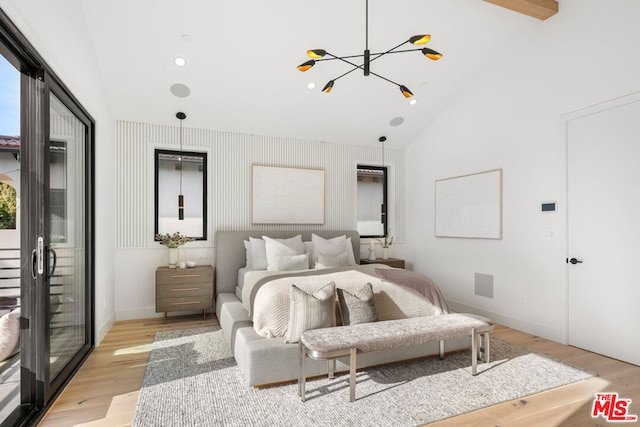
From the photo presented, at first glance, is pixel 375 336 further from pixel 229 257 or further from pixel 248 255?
pixel 229 257

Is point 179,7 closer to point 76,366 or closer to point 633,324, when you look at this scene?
point 76,366

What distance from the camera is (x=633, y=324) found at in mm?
3162

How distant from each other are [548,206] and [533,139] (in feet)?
2.64

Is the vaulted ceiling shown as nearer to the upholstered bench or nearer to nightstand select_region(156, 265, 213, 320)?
nightstand select_region(156, 265, 213, 320)

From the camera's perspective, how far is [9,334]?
2.06 metres

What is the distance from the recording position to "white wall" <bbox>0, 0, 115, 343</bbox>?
221cm

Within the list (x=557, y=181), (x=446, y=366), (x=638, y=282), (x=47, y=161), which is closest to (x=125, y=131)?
(x=47, y=161)

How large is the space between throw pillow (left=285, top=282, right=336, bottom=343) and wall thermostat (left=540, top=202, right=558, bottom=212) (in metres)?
2.71

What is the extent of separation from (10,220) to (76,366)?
1.63 meters

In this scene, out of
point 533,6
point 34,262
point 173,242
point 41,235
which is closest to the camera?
point 34,262

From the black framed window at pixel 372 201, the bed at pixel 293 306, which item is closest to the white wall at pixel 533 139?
the black framed window at pixel 372 201

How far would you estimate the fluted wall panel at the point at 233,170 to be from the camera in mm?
4594

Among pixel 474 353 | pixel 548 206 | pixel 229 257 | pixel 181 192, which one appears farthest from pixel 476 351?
A: pixel 181 192

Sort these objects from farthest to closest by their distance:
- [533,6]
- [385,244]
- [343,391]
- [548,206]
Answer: [385,244] → [548,206] → [533,6] → [343,391]
